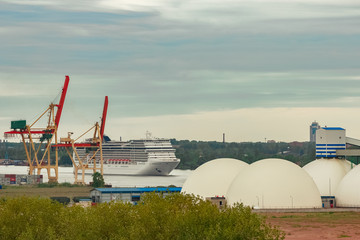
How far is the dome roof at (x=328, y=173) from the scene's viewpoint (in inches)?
3103

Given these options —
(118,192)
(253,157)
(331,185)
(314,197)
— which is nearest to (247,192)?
(314,197)

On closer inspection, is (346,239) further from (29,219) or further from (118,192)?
(118,192)

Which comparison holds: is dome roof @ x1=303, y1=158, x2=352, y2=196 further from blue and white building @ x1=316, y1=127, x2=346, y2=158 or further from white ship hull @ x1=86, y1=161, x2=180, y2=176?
white ship hull @ x1=86, y1=161, x2=180, y2=176

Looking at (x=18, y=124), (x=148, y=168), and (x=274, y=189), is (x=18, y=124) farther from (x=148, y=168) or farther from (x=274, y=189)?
(x=274, y=189)

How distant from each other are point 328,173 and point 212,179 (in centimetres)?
1275

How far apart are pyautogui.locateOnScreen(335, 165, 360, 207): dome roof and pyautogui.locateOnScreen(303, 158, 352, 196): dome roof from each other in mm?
4333

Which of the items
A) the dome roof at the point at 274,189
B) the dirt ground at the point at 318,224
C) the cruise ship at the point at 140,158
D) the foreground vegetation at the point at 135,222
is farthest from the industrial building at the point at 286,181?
the cruise ship at the point at 140,158

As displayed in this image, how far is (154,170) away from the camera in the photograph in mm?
170000

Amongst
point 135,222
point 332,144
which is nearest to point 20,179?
point 332,144

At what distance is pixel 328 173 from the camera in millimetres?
80875

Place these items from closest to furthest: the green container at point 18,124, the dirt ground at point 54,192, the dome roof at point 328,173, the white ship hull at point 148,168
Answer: the dome roof at point 328,173
the dirt ground at point 54,192
the green container at point 18,124
the white ship hull at point 148,168

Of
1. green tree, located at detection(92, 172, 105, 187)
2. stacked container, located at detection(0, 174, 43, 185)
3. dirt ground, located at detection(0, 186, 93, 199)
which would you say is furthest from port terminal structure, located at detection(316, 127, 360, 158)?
stacked container, located at detection(0, 174, 43, 185)

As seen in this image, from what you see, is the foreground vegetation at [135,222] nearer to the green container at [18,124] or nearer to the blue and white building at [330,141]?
the blue and white building at [330,141]

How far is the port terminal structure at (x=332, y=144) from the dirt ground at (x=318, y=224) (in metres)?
16.0
